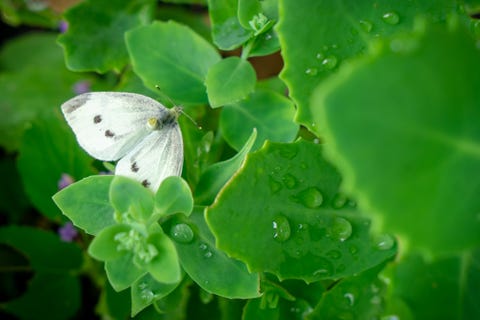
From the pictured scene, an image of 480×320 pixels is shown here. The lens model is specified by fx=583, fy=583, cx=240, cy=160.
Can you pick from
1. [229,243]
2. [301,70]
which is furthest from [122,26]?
[229,243]

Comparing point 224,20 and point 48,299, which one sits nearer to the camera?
point 224,20

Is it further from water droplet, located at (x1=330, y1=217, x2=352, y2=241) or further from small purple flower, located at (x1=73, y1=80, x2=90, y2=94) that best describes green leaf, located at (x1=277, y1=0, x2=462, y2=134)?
small purple flower, located at (x1=73, y1=80, x2=90, y2=94)

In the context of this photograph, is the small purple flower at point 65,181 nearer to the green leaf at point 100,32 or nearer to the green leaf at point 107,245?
the green leaf at point 100,32

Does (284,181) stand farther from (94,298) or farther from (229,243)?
(94,298)

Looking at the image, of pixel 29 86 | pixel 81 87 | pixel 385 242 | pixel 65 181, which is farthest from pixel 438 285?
pixel 29 86

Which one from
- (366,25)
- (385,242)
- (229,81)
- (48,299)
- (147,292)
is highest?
(366,25)

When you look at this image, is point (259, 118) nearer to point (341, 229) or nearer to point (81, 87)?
point (341, 229)
